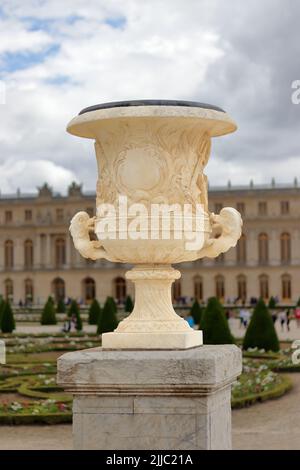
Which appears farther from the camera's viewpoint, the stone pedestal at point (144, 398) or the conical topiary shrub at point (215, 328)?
the conical topiary shrub at point (215, 328)

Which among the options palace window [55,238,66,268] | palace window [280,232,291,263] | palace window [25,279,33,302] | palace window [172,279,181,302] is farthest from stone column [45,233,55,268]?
palace window [280,232,291,263]

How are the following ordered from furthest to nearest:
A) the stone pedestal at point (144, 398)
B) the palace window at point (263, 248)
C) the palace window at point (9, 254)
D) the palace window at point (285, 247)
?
1. the palace window at point (9, 254)
2. the palace window at point (263, 248)
3. the palace window at point (285, 247)
4. the stone pedestal at point (144, 398)

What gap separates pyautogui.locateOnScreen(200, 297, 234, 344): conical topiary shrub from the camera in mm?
15578

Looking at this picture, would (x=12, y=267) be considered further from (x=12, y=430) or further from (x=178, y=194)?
(x=178, y=194)

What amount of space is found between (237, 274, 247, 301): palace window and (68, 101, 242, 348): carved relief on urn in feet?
154

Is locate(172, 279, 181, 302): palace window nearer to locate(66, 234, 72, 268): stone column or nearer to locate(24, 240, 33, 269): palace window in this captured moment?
locate(66, 234, 72, 268): stone column

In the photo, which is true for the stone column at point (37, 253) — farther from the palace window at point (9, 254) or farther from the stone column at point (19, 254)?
the palace window at point (9, 254)

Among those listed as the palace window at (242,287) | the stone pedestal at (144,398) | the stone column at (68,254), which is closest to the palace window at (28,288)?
the stone column at (68,254)

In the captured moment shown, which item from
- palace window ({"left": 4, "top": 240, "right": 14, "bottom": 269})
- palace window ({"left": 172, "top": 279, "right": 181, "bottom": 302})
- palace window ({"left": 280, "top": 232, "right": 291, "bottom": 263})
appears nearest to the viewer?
palace window ({"left": 280, "top": 232, "right": 291, "bottom": 263})

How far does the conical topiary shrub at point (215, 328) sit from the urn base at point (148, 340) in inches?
443

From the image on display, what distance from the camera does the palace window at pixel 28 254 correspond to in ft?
176

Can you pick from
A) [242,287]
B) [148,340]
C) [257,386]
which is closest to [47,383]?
[257,386]

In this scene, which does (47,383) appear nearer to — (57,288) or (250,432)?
(250,432)

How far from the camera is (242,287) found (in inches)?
2012
